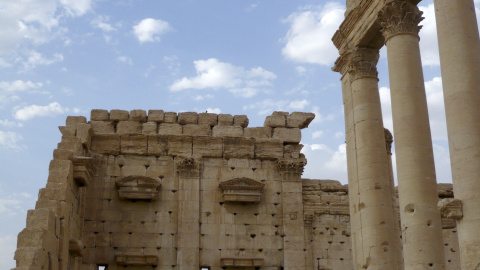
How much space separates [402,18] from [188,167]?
9901mm

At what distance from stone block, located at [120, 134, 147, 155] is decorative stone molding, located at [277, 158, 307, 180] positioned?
473cm

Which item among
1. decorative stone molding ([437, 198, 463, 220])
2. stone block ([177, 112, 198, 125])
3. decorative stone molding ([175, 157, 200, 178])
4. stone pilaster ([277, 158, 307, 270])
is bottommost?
decorative stone molding ([437, 198, 463, 220])

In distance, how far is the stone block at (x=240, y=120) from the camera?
2252 centimetres

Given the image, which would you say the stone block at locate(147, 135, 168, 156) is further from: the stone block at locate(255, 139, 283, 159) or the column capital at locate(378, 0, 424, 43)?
the column capital at locate(378, 0, 424, 43)

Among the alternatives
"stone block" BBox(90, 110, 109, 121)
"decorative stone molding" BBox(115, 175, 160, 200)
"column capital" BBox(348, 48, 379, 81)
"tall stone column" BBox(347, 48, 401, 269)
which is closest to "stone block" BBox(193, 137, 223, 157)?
"decorative stone molding" BBox(115, 175, 160, 200)

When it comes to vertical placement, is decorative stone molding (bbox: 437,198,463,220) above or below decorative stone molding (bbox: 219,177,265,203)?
below

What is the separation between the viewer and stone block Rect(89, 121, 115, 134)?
71.5 ft

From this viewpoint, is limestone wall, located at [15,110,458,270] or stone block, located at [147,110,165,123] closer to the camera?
limestone wall, located at [15,110,458,270]

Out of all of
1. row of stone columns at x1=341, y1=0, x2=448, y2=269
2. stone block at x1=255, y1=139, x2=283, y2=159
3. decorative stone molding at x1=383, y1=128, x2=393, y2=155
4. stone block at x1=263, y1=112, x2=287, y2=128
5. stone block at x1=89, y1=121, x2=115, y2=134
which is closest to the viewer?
row of stone columns at x1=341, y1=0, x2=448, y2=269

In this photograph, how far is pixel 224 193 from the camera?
70.5 feet

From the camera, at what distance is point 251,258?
69.2 ft

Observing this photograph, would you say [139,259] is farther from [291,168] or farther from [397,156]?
[397,156]

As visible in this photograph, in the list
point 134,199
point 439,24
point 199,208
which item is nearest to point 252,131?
point 199,208

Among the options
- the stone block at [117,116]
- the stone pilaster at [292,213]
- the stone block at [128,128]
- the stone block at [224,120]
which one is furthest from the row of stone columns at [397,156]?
the stone block at [117,116]
